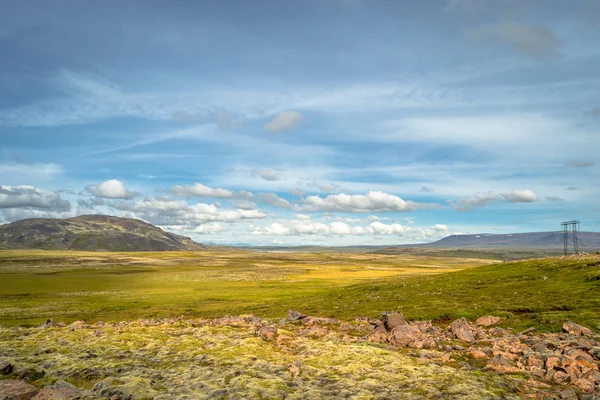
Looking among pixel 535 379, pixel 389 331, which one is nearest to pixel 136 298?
pixel 389 331

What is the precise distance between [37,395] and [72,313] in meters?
46.6

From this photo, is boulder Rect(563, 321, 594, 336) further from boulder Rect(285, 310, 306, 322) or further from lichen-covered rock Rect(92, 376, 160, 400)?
lichen-covered rock Rect(92, 376, 160, 400)

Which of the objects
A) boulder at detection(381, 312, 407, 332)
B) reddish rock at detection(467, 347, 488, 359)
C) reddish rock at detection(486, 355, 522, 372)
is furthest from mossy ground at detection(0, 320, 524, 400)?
boulder at detection(381, 312, 407, 332)

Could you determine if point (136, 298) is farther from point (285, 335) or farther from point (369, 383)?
point (369, 383)

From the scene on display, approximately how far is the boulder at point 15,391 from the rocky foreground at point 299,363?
42 mm

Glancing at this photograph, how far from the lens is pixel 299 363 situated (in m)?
22.5

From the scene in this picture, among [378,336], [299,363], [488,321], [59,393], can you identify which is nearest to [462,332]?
[378,336]

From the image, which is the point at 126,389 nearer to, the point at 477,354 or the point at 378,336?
the point at 378,336

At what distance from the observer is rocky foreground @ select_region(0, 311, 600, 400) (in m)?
18.1

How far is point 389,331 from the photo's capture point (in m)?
31.7

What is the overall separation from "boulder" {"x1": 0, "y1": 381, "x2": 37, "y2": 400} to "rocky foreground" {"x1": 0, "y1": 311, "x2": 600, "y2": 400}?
0.14ft

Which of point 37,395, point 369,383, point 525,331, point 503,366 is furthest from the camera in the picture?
point 525,331

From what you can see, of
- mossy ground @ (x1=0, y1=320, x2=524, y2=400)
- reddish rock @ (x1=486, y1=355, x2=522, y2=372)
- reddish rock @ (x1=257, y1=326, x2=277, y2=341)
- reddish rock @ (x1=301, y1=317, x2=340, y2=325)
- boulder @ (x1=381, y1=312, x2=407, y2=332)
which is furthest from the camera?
reddish rock @ (x1=301, y1=317, x2=340, y2=325)

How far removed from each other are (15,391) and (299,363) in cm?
1406
